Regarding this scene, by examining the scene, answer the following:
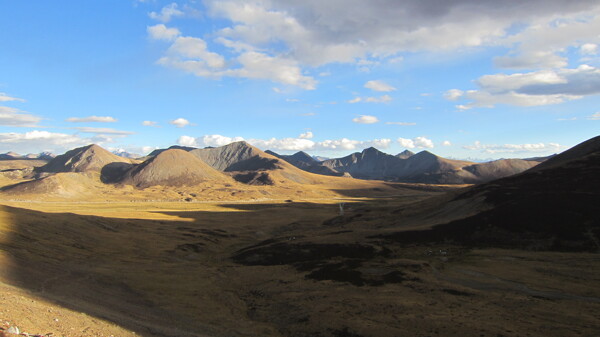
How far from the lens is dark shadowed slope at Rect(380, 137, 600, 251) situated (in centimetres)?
6444

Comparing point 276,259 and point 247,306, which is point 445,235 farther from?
point 247,306

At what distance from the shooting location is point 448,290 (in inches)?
1619

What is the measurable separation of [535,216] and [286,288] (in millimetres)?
58187

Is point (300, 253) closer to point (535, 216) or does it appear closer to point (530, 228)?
point (530, 228)

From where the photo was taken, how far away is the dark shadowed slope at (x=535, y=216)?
211ft

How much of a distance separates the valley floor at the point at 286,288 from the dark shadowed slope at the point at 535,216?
631 centimetres

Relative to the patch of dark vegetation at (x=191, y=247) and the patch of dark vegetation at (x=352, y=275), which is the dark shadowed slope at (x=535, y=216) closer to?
the patch of dark vegetation at (x=352, y=275)

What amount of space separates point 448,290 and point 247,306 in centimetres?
2391

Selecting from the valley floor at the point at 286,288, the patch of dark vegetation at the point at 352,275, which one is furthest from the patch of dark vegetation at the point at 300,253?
the patch of dark vegetation at the point at 352,275

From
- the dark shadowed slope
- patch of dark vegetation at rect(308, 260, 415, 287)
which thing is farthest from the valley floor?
the dark shadowed slope

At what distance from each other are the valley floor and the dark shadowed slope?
6.31 m

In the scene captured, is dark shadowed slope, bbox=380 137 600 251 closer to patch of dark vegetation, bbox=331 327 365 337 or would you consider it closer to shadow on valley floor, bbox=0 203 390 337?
shadow on valley floor, bbox=0 203 390 337

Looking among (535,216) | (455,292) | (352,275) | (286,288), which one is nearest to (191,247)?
(286,288)

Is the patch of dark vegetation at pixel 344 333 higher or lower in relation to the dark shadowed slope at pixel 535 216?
lower
